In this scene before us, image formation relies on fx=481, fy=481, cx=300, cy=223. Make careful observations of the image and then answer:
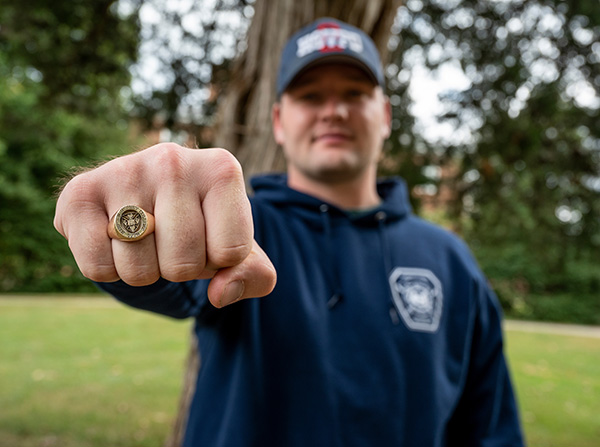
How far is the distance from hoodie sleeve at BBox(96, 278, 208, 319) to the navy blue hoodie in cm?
6

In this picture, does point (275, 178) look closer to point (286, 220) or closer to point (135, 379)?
point (286, 220)

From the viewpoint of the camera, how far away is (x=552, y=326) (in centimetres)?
1805

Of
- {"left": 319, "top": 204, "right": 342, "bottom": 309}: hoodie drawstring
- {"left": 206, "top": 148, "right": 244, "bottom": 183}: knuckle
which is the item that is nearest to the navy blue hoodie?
{"left": 319, "top": 204, "right": 342, "bottom": 309}: hoodie drawstring

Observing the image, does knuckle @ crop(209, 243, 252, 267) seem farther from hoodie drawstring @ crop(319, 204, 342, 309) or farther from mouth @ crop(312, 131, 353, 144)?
mouth @ crop(312, 131, 353, 144)

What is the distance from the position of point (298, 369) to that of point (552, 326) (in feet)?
62.9

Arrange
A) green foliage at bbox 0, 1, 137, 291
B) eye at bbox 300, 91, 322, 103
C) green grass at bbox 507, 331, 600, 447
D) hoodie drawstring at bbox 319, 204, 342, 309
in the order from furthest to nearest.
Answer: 1. green grass at bbox 507, 331, 600, 447
2. green foliage at bbox 0, 1, 137, 291
3. eye at bbox 300, 91, 322, 103
4. hoodie drawstring at bbox 319, 204, 342, 309

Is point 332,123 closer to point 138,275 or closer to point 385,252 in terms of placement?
point 385,252

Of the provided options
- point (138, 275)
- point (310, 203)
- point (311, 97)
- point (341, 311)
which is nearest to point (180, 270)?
point (138, 275)

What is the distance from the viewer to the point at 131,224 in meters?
0.76

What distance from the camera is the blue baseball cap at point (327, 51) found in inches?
82.0

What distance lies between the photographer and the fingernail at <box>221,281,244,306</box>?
2.68 feet

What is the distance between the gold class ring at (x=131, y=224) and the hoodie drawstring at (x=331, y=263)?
1165 mm

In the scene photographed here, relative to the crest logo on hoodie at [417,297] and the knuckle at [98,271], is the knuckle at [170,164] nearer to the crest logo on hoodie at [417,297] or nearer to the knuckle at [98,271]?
the knuckle at [98,271]

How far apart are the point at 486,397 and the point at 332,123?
4.45 feet
